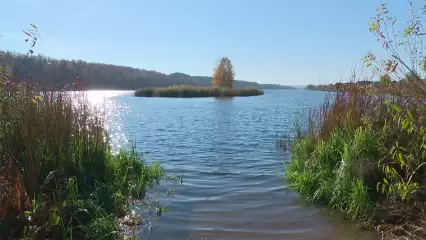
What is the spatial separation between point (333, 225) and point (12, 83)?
5078 mm

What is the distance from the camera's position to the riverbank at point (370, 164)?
412 centimetres

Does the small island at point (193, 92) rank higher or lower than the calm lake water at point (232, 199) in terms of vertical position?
higher

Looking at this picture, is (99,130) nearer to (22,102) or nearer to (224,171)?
(22,102)

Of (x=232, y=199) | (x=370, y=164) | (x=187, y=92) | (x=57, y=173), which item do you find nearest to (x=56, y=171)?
(x=57, y=173)

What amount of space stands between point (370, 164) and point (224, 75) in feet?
212

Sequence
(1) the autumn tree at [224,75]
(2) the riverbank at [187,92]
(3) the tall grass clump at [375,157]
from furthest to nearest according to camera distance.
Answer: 1. (1) the autumn tree at [224,75]
2. (2) the riverbank at [187,92]
3. (3) the tall grass clump at [375,157]

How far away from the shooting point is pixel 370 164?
5.18m

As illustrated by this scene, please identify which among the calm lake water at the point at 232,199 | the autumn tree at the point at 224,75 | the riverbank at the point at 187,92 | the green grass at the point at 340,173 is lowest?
A: the calm lake water at the point at 232,199

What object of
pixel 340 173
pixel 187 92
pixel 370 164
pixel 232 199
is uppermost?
pixel 187 92

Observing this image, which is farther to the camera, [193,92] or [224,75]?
[224,75]

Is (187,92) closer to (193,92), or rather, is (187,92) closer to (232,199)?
(193,92)

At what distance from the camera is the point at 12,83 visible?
16.5ft

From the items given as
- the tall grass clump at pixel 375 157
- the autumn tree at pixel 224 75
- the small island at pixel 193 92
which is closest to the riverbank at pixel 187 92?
the small island at pixel 193 92

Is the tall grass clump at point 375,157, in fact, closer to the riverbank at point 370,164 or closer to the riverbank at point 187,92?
the riverbank at point 370,164
